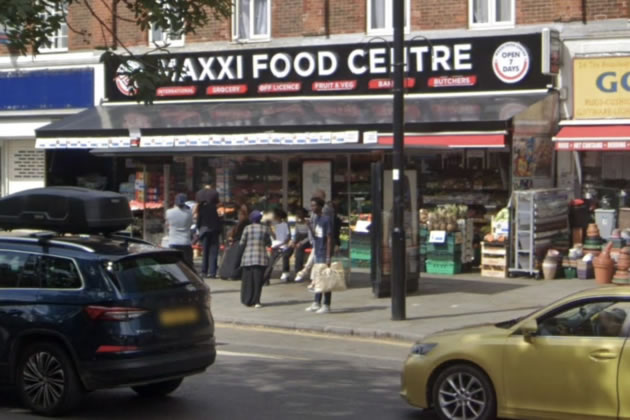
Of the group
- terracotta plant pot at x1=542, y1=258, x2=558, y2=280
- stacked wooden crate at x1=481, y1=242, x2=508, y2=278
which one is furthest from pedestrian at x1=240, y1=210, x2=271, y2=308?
terracotta plant pot at x1=542, y1=258, x2=558, y2=280

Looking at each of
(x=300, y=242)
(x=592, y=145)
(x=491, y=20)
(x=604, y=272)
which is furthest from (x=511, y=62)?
(x=300, y=242)

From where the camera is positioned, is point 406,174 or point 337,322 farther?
point 406,174

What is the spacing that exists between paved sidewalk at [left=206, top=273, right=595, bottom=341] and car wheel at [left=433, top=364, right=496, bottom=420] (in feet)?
17.4

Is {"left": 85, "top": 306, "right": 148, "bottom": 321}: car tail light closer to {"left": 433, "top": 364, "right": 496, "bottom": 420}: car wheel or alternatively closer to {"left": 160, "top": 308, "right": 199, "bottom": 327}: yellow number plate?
{"left": 160, "top": 308, "right": 199, "bottom": 327}: yellow number plate

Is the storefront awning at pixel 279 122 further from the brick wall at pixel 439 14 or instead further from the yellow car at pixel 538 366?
the yellow car at pixel 538 366

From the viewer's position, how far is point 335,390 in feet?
35.0

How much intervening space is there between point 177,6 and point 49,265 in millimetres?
3199

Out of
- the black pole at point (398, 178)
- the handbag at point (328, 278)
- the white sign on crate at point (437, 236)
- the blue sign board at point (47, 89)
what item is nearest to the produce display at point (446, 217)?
the white sign on crate at point (437, 236)

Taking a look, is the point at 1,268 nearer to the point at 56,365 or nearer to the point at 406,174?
the point at 56,365

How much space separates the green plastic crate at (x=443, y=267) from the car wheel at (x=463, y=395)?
39.0 ft

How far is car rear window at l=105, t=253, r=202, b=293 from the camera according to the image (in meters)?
9.10

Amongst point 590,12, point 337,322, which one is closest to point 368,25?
point 590,12

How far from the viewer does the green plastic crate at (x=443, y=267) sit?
815 inches

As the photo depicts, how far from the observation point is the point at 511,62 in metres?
21.2
